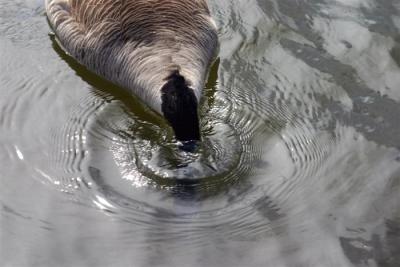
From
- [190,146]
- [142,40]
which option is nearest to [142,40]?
[142,40]

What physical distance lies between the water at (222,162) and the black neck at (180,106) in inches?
11.1

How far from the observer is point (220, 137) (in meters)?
6.78

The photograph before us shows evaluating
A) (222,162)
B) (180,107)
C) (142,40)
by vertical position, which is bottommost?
(222,162)

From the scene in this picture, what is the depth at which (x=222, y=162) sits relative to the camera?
6.49 metres

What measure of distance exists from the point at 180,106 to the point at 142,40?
1.58 meters

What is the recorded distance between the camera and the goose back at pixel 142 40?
7.05m

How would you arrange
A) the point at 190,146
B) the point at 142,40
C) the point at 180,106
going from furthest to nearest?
1. the point at 142,40
2. the point at 190,146
3. the point at 180,106

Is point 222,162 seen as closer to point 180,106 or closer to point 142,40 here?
point 180,106

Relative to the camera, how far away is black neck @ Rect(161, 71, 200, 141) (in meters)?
6.00

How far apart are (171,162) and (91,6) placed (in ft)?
7.90

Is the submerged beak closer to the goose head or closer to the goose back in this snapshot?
the goose head

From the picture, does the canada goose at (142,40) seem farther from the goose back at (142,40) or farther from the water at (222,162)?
the water at (222,162)

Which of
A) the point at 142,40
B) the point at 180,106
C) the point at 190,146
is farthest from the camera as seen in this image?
the point at 142,40

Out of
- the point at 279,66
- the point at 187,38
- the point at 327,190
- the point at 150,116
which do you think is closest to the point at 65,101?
the point at 150,116
